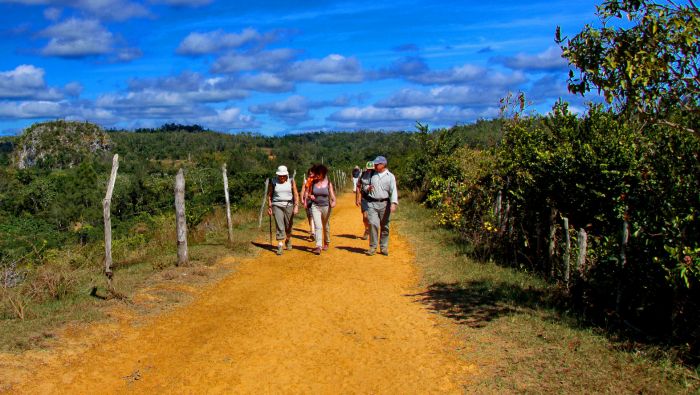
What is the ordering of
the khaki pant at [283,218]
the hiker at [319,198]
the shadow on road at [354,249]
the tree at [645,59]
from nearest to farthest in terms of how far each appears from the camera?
the tree at [645,59], the khaki pant at [283,218], the hiker at [319,198], the shadow on road at [354,249]

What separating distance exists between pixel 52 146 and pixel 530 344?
76.3 m

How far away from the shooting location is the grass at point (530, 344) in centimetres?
505

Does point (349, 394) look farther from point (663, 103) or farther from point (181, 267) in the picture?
point (181, 267)

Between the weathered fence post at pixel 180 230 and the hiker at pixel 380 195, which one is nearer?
the weathered fence post at pixel 180 230

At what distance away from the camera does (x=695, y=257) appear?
5.13 metres

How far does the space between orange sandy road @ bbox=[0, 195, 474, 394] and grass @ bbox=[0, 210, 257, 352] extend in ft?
1.13

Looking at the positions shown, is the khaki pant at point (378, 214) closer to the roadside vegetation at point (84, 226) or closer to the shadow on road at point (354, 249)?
the shadow on road at point (354, 249)

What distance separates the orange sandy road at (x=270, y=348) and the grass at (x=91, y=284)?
1.13 feet

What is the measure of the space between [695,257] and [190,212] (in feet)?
53.0

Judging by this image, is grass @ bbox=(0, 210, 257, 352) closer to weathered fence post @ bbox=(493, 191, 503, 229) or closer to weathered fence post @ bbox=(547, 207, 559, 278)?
weathered fence post @ bbox=(493, 191, 503, 229)

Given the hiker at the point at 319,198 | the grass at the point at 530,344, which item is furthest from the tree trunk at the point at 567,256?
the hiker at the point at 319,198

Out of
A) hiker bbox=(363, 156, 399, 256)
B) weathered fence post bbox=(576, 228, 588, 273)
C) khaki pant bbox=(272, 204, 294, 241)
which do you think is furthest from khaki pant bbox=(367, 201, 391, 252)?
weathered fence post bbox=(576, 228, 588, 273)

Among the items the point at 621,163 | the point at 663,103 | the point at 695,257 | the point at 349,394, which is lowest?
the point at 349,394

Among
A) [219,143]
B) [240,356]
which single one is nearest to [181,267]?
[240,356]
